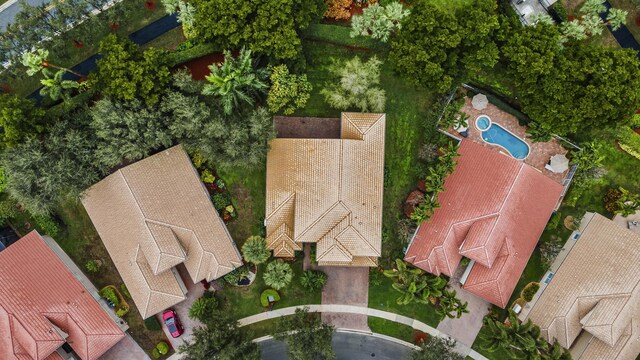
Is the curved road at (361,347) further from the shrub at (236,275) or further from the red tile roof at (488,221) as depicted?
the red tile roof at (488,221)

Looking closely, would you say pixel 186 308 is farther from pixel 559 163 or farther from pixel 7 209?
pixel 559 163

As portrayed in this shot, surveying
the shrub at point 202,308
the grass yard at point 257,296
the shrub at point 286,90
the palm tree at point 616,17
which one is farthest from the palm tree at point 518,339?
the palm tree at point 616,17

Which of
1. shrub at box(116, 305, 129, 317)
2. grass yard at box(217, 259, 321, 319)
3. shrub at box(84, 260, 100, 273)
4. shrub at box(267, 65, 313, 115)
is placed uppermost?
shrub at box(267, 65, 313, 115)

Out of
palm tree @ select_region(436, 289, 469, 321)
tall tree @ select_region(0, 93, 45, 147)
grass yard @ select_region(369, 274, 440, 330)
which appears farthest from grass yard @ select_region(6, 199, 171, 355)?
palm tree @ select_region(436, 289, 469, 321)

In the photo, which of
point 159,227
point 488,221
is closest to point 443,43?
point 488,221

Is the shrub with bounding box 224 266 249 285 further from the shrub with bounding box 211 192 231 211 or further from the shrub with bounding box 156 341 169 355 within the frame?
the shrub with bounding box 156 341 169 355

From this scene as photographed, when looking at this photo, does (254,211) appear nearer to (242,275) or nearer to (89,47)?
(242,275)

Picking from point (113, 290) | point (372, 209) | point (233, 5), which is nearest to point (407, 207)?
point (372, 209)
